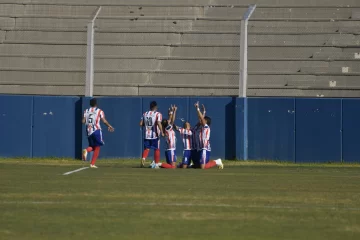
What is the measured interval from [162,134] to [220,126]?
4.52 meters

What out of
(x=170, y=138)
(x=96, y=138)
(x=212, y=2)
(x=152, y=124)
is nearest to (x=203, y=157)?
(x=170, y=138)

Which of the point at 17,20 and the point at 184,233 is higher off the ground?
the point at 17,20

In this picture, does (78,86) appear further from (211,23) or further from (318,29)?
(318,29)

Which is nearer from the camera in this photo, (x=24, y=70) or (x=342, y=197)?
(x=342, y=197)

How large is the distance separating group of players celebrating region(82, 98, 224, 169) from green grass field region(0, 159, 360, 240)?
211 inches

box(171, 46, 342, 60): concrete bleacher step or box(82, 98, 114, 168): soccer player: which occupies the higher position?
box(171, 46, 342, 60): concrete bleacher step

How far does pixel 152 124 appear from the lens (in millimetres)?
23047

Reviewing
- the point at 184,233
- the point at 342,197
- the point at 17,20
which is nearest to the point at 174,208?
the point at 184,233

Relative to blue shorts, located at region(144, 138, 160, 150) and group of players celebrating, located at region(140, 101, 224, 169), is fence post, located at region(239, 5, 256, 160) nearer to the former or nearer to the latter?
group of players celebrating, located at region(140, 101, 224, 169)

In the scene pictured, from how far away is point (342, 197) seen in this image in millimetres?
13203

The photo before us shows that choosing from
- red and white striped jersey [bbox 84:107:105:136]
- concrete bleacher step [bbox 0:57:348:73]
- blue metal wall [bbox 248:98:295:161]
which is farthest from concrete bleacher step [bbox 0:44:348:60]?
red and white striped jersey [bbox 84:107:105:136]

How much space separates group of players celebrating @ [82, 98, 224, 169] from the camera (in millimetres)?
22562

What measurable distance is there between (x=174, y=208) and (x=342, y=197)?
3036mm

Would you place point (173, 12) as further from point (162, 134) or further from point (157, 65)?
point (162, 134)
